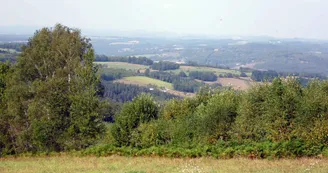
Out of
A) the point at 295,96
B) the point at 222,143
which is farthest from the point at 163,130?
the point at 295,96

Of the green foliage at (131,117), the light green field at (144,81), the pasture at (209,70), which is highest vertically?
the green foliage at (131,117)

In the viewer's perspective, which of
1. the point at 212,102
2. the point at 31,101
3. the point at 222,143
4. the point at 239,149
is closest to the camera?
the point at 239,149

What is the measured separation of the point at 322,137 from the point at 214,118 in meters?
9.12

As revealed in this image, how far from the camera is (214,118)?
97.5ft

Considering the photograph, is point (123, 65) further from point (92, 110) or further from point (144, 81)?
point (92, 110)

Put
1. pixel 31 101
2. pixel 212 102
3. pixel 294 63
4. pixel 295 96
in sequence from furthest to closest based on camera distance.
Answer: pixel 294 63, pixel 31 101, pixel 212 102, pixel 295 96

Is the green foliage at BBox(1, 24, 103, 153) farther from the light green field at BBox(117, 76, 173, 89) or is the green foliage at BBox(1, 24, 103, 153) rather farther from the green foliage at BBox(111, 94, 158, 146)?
the light green field at BBox(117, 76, 173, 89)

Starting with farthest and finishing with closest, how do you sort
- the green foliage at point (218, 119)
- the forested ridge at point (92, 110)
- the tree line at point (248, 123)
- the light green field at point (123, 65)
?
1. the light green field at point (123, 65)
2. the green foliage at point (218, 119)
3. the forested ridge at point (92, 110)
4. the tree line at point (248, 123)

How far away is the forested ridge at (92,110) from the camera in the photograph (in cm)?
2767

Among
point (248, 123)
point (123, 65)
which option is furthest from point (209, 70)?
point (248, 123)

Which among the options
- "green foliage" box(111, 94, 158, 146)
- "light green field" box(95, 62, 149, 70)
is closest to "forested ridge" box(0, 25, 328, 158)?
"green foliage" box(111, 94, 158, 146)

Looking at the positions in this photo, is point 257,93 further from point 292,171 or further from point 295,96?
point 292,171

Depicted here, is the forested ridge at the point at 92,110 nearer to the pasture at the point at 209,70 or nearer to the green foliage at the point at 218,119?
the green foliage at the point at 218,119

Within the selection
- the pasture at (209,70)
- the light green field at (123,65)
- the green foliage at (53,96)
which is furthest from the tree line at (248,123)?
the light green field at (123,65)
